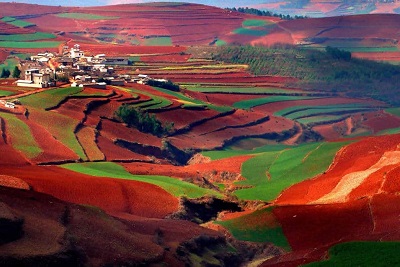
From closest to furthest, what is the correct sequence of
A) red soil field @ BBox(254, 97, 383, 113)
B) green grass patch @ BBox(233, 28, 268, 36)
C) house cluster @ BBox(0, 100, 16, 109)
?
house cluster @ BBox(0, 100, 16, 109) → red soil field @ BBox(254, 97, 383, 113) → green grass patch @ BBox(233, 28, 268, 36)

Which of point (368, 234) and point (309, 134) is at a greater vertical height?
point (368, 234)

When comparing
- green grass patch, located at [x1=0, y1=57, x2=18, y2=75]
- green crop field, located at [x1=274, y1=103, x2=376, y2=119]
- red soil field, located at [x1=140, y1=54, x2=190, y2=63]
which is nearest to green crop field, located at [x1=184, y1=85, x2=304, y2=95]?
green crop field, located at [x1=274, y1=103, x2=376, y2=119]

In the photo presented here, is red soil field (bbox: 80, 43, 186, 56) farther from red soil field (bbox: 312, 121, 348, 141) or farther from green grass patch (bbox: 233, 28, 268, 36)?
red soil field (bbox: 312, 121, 348, 141)

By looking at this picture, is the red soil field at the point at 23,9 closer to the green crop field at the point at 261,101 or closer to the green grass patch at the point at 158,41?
the green grass patch at the point at 158,41

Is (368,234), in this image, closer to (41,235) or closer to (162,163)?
(41,235)

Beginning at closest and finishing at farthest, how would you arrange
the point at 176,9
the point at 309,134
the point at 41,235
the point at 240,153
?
→ the point at 41,235 < the point at 240,153 < the point at 309,134 < the point at 176,9

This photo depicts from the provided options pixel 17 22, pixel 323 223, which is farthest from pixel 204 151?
pixel 17 22

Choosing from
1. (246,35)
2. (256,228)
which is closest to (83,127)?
(256,228)
